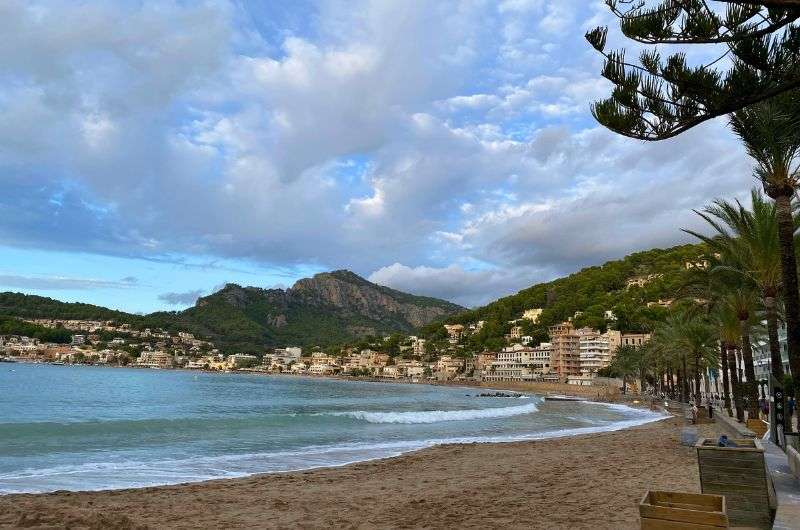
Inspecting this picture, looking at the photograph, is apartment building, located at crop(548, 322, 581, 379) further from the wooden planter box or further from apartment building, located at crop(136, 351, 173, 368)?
the wooden planter box

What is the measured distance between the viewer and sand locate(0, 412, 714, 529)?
7.95 metres

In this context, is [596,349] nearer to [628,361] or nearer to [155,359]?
[628,361]

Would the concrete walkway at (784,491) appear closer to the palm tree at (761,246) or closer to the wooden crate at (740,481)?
the wooden crate at (740,481)

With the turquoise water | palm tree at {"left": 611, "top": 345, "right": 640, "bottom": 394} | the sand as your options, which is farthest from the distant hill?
the sand

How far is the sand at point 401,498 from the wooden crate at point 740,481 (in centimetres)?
187

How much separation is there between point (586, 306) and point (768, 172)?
131467 mm

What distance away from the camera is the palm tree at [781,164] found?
9172 mm

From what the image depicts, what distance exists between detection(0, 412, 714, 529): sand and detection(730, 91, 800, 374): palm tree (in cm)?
334

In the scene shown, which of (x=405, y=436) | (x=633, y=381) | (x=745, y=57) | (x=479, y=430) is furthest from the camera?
(x=633, y=381)

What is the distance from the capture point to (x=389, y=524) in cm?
805

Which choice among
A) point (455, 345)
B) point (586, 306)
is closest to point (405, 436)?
point (586, 306)

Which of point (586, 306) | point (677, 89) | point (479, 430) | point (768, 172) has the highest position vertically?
point (586, 306)

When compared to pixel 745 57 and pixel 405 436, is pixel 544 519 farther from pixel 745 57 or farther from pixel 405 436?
pixel 405 436

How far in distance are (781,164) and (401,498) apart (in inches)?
339
